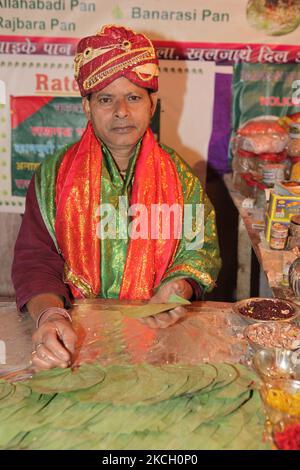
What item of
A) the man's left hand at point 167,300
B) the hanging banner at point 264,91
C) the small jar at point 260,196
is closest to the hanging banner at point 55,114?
the hanging banner at point 264,91

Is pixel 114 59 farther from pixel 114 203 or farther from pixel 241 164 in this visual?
pixel 241 164

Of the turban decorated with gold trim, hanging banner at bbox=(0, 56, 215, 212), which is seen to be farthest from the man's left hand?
hanging banner at bbox=(0, 56, 215, 212)

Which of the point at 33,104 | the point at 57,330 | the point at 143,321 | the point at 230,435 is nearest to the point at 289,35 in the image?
the point at 33,104

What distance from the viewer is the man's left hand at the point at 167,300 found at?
1.62 metres

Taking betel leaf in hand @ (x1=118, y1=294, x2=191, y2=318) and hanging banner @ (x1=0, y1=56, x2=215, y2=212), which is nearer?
betel leaf in hand @ (x1=118, y1=294, x2=191, y2=318)

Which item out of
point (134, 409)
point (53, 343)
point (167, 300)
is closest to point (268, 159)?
point (167, 300)

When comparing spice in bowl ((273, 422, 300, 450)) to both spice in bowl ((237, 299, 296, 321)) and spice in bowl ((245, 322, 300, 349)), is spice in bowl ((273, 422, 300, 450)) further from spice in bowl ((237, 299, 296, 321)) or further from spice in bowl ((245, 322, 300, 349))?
spice in bowl ((237, 299, 296, 321))

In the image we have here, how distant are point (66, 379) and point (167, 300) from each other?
1.47 ft

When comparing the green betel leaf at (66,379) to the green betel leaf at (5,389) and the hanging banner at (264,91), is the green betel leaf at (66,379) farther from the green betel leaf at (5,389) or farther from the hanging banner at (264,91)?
the hanging banner at (264,91)

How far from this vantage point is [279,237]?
2.14 meters

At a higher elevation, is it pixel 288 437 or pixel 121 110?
pixel 121 110

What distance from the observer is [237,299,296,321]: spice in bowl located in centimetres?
160

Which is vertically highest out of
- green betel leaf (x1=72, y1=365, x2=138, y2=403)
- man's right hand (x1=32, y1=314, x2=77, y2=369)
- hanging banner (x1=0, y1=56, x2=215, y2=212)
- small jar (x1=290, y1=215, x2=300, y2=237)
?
hanging banner (x1=0, y1=56, x2=215, y2=212)

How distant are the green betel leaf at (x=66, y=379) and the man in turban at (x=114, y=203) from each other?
468 millimetres
